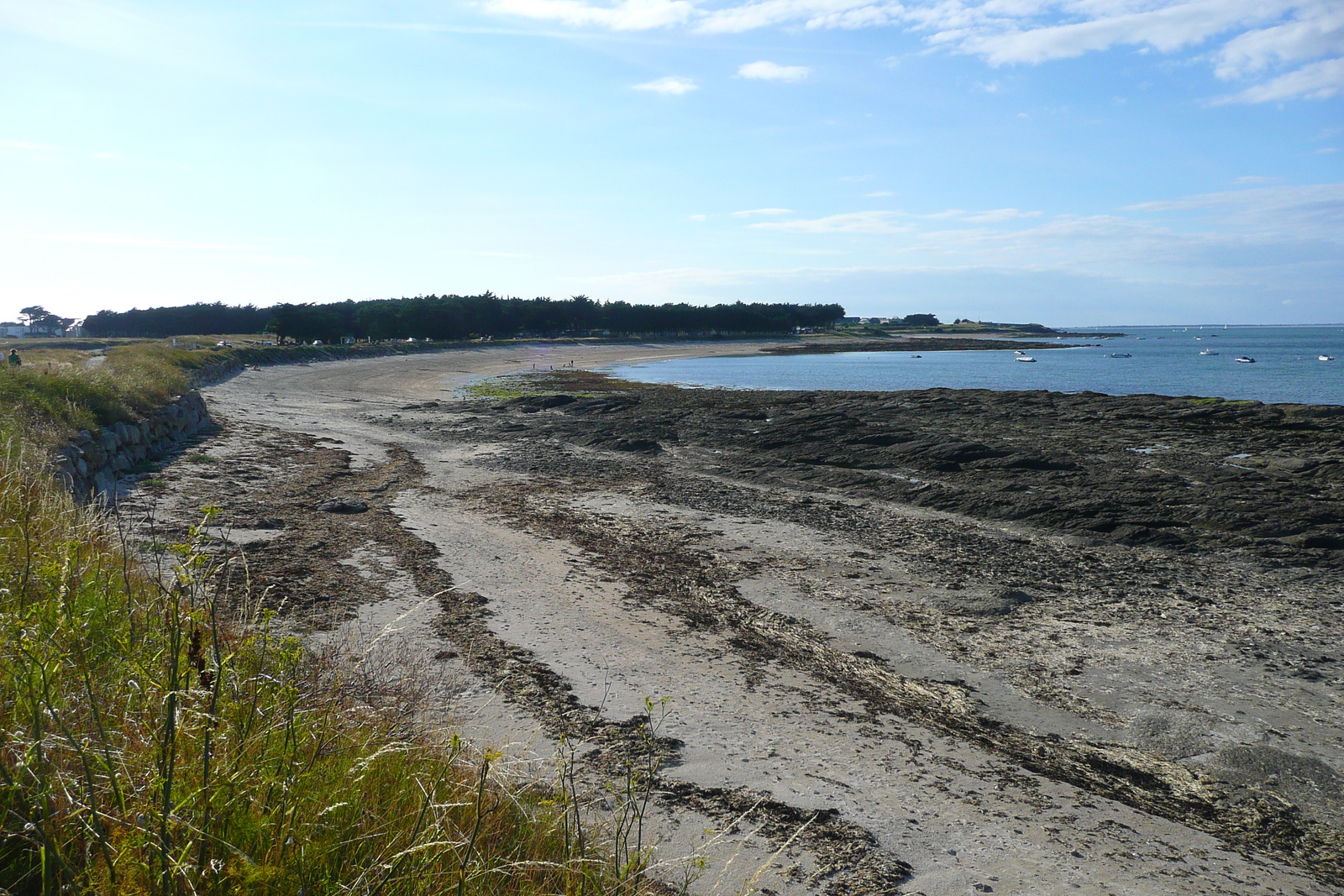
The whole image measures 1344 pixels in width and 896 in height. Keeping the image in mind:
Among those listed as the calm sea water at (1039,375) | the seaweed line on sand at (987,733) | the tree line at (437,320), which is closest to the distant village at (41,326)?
the tree line at (437,320)

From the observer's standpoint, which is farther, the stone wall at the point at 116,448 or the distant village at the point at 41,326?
the distant village at the point at 41,326

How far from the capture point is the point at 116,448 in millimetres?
13578

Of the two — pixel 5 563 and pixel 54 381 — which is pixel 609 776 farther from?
pixel 54 381

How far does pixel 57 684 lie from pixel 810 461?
16595 mm

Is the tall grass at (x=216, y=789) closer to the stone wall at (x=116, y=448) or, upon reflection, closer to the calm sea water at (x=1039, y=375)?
the stone wall at (x=116, y=448)

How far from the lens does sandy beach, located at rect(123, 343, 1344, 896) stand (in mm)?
4699

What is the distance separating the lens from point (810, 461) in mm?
18734

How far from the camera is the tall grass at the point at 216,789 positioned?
96.5 inches

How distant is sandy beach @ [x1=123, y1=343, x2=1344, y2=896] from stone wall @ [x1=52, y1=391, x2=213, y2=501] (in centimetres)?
71

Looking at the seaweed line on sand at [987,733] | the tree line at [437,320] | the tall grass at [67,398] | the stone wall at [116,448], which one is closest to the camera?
the seaweed line on sand at [987,733]

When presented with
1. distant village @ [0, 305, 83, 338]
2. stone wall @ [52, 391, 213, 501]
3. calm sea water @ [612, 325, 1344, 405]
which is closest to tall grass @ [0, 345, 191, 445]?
stone wall @ [52, 391, 213, 501]

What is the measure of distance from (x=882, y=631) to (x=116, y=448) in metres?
13.2

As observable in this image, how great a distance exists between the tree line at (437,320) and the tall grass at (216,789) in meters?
81.5

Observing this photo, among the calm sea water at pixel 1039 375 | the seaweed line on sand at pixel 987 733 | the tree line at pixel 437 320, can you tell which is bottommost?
the seaweed line on sand at pixel 987 733
